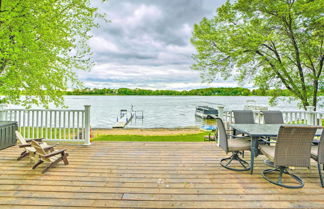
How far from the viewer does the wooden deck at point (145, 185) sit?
2.19 metres

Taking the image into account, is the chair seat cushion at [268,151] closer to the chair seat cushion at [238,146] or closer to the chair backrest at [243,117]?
the chair seat cushion at [238,146]

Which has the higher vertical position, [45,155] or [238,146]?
[238,146]

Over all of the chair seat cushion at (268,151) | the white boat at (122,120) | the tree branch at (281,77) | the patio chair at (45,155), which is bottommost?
the white boat at (122,120)

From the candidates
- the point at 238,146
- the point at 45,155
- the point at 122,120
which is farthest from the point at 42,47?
the point at 122,120

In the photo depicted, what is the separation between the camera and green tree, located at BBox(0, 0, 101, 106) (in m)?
3.68

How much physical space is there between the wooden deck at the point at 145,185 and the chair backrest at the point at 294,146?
410mm

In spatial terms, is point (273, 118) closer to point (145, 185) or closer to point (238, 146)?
point (238, 146)

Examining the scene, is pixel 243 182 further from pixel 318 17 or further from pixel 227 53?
pixel 318 17

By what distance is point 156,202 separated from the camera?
7.23ft

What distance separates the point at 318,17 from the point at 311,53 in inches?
56.4

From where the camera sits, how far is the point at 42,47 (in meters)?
4.60

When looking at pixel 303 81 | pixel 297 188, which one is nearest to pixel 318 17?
pixel 303 81

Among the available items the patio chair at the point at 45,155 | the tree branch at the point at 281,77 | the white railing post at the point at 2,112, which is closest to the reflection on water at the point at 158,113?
the tree branch at the point at 281,77

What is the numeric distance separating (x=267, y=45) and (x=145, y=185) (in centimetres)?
889
